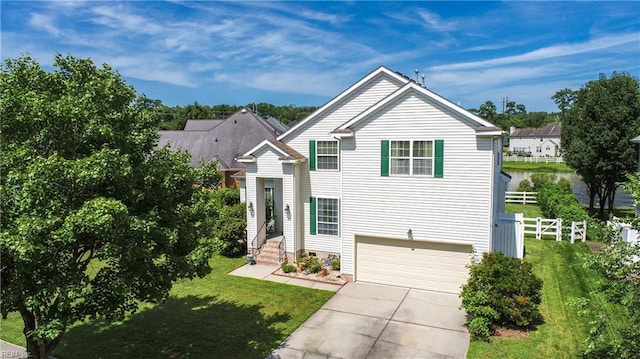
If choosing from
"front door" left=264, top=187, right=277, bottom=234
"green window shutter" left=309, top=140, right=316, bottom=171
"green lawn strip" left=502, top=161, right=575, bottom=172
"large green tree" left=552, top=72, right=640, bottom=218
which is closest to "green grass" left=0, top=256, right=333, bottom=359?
"front door" left=264, top=187, right=277, bottom=234

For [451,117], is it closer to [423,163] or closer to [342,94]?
[423,163]

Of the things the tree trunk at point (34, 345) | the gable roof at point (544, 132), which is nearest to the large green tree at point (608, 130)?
the tree trunk at point (34, 345)

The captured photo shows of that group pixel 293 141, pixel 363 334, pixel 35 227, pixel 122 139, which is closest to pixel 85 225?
pixel 35 227

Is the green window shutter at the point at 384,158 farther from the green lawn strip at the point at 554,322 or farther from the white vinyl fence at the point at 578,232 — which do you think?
the white vinyl fence at the point at 578,232

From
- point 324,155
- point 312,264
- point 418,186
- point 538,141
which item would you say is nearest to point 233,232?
point 312,264

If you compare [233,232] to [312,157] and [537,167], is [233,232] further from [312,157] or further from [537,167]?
[537,167]
